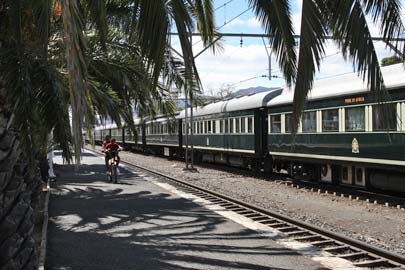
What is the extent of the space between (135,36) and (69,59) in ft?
2.59

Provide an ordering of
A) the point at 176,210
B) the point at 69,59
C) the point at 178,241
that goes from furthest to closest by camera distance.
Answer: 1. the point at 176,210
2. the point at 178,241
3. the point at 69,59

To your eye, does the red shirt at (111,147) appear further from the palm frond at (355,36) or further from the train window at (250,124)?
the palm frond at (355,36)

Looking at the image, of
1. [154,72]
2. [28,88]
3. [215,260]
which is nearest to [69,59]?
[154,72]

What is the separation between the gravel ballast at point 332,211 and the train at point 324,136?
999mm

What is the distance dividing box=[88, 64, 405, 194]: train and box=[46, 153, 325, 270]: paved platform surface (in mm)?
1678

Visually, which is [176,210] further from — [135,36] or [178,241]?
[135,36]

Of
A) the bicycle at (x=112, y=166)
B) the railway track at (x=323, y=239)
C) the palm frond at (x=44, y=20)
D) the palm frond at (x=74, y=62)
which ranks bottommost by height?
the railway track at (x=323, y=239)

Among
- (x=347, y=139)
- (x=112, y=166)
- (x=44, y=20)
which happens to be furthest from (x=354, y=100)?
(x=44, y=20)

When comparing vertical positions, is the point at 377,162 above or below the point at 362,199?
above

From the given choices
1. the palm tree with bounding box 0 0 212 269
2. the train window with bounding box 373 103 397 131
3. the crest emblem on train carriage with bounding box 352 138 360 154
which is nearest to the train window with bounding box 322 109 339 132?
the crest emblem on train carriage with bounding box 352 138 360 154

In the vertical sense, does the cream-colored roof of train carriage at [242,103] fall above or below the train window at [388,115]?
above

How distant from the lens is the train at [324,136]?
1304 cm

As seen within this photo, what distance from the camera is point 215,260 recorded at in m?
7.61

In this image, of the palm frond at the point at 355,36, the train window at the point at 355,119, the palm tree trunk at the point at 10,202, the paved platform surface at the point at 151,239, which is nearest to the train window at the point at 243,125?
the train window at the point at 355,119
